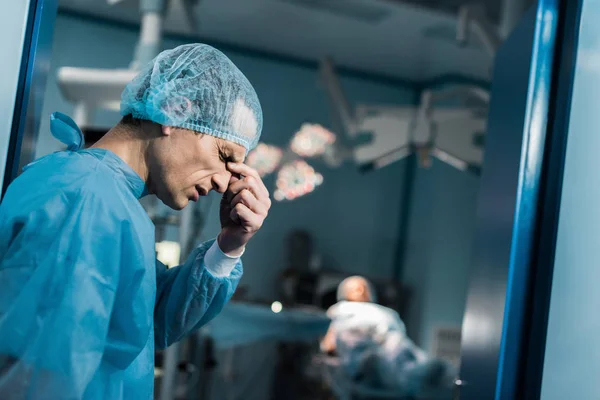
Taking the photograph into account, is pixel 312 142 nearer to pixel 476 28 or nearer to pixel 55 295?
pixel 476 28

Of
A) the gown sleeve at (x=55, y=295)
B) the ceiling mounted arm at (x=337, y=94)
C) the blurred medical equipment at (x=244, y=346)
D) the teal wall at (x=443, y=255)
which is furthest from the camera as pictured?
the teal wall at (x=443, y=255)

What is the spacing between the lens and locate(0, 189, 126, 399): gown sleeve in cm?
101

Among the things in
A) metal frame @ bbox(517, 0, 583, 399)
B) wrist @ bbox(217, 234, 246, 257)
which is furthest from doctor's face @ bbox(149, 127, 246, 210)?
metal frame @ bbox(517, 0, 583, 399)

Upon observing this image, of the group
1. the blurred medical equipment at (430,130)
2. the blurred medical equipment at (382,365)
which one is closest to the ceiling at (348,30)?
the blurred medical equipment at (430,130)

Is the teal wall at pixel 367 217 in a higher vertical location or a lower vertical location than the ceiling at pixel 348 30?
lower

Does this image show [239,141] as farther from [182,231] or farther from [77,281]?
[182,231]

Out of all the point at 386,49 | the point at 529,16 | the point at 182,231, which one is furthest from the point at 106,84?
the point at 386,49

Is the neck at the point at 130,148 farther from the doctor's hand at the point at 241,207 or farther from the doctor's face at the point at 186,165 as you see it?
the doctor's hand at the point at 241,207

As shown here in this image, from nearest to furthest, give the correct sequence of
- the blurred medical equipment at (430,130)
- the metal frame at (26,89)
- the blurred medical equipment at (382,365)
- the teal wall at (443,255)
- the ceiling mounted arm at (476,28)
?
the metal frame at (26,89), the ceiling mounted arm at (476,28), the blurred medical equipment at (430,130), the blurred medical equipment at (382,365), the teal wall at (443,255)

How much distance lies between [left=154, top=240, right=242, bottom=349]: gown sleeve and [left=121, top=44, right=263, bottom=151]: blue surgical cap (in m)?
0.28

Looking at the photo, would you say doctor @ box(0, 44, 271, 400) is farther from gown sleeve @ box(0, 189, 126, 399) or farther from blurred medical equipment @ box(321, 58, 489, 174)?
blurred medical equipment @ box(321, 58, 489, 174)

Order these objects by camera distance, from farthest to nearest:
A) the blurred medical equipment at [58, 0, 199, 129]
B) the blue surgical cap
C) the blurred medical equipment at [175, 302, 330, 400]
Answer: the blurred medical equipment at [175, 302, 330, 400]
the blurred medical equipment at [58, 0, 199, 129]
the blue surgical cap

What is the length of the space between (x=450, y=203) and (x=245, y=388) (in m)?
3.64

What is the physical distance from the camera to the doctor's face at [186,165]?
1.30 meters
